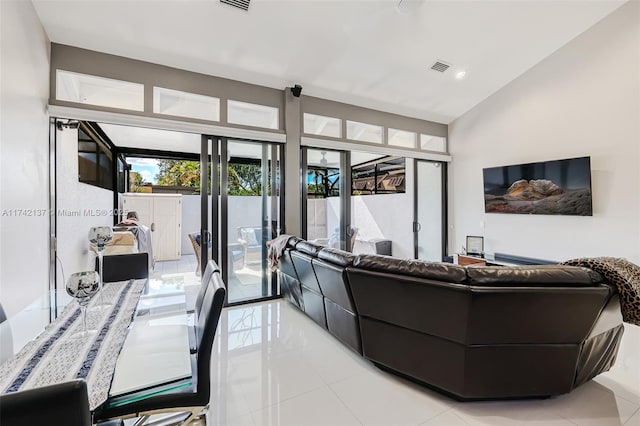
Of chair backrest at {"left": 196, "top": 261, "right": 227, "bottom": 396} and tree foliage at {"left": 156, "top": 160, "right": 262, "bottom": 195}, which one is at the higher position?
tree foliage at {"left": 156, "top": 160, "right": 262, "bottom": 195}

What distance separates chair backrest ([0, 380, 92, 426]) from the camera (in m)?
0.70

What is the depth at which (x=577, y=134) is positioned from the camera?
4.04 m

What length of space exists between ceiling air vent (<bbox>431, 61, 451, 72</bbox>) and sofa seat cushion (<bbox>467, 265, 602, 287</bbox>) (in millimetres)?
3273

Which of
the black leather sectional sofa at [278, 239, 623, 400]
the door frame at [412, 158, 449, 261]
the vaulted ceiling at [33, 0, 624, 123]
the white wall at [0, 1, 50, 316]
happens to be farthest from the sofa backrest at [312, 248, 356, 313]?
the door frame at [412, 158, 449, 261]

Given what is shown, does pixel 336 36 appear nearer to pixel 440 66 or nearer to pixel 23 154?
pixel 440 66

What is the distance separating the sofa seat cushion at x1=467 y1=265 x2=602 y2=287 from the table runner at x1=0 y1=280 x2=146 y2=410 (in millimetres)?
1919

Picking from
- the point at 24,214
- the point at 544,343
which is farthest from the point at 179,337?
the point at 544,343

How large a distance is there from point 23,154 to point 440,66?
15.5ft

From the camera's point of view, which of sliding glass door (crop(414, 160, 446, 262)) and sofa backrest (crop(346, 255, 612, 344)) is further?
sliding glass door (crop(414, 160, 446, 262))

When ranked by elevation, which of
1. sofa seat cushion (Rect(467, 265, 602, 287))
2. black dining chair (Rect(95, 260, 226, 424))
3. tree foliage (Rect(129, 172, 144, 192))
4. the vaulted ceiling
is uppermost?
the vaulted ceiling

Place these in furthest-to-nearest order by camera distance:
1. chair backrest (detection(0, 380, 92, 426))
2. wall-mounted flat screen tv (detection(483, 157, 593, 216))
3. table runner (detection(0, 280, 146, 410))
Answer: wall-mounted flat screen tv (detection(483, 157, 593, 216)) → table runner (detection(0, 280, 146, 410)) → chair backrest (detection(0, 380, 92, 426))

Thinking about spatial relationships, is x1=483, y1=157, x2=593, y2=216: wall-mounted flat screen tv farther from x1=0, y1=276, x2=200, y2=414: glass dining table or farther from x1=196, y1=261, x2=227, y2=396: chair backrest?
x1=0, y1=276, x2=200, y2=414: glass dining table

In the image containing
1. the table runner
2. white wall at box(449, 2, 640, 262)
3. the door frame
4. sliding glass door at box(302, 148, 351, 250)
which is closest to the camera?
the table runner

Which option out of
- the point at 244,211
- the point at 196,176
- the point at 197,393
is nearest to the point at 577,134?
the point at 244,211
